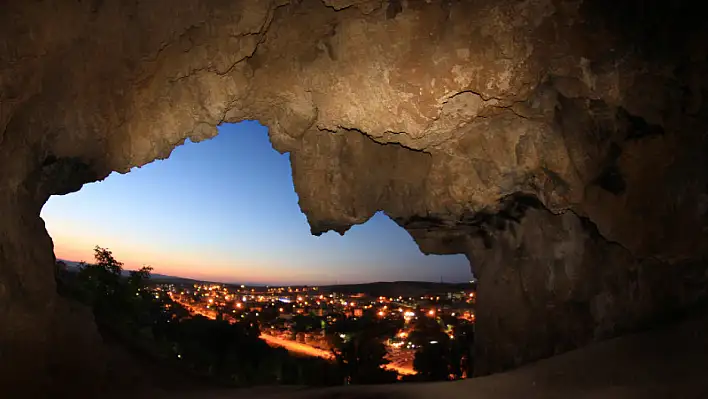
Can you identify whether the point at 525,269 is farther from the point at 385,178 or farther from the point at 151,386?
the point at 151,386

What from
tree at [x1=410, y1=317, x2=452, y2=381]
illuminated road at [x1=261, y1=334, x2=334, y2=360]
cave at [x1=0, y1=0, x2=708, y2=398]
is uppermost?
cave at [x1=0, y1=0, x2=708, y2=398]

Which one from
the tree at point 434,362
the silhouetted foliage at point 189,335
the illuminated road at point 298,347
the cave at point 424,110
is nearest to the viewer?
the cave at point 424,110

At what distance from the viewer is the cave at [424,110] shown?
236 inches

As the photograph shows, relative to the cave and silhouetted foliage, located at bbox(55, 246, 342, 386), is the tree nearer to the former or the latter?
silhouetted foliage, located at bbox(55, 246, 342, 386)

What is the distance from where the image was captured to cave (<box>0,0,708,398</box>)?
236 inches

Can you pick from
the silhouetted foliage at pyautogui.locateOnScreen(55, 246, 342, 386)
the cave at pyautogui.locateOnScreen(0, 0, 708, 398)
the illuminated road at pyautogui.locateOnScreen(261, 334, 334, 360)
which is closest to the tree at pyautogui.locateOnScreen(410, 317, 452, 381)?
the silhouetted foliage at pyautogui.locateOnScreen(55, 246, 342, 386)

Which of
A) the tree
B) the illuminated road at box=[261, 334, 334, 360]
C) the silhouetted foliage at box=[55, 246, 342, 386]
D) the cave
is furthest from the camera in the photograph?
the illuminated road at box=[261, 334, 334, 360]

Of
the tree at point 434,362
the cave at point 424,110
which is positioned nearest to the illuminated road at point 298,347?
the tree at point 434,362

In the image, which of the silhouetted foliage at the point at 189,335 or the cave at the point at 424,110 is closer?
the cave at the point at 424,110

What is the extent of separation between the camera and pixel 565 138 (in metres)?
7.50

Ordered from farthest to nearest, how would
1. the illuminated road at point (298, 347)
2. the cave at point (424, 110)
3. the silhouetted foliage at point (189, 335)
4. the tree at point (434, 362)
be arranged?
1. the illuminated road at point (298, 347)
2. the tree at point (434, 362)
3. the silhouetted foliage at point (189, 335)
4. the cave at point (424, 110)

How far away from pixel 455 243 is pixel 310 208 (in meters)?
4.74

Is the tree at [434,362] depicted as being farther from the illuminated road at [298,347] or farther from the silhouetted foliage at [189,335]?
the illuminated road at [298,347]

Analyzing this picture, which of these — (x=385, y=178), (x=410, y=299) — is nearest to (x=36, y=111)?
(x=385, y=178)
